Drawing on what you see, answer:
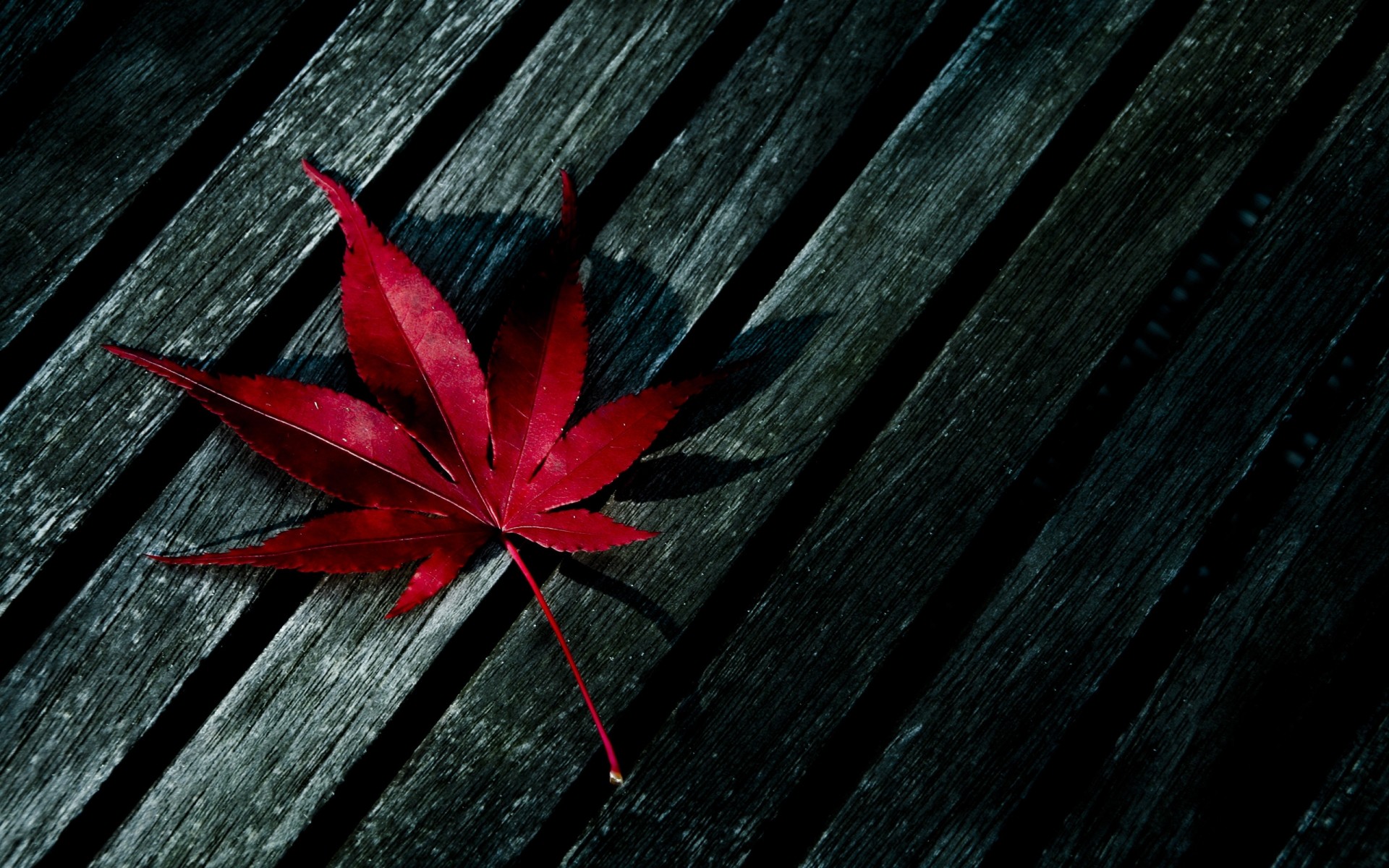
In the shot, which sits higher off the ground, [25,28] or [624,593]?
[25,28]

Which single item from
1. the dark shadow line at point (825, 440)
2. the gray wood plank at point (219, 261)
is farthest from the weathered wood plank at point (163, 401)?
the dark shadow line at point (825, 440)

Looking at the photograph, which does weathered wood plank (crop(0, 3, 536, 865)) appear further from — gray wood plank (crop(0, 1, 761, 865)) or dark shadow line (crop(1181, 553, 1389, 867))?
dark shadow line (crop(1181, 553, 1389, 867))

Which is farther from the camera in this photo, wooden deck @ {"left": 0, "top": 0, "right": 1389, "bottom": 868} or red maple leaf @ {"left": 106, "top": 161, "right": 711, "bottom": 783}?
wooden deck @ {"left": 0, "top": 0, "right": 1389, "bottom": 868}

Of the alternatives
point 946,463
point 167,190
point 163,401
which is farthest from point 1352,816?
point 167,190

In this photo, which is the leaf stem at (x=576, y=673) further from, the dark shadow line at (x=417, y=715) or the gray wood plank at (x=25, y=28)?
the gray wood plank at (x=25, y=28)

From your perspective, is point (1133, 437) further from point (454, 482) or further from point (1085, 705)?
point (454, 482)

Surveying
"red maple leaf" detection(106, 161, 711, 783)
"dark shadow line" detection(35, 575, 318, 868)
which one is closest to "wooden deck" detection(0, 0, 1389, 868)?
"dark shadow line" detection(35, 575, 318, 868)

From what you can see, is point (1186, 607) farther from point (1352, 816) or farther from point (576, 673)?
point (576, 673)

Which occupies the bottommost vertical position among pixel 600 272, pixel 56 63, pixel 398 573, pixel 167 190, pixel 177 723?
pixel 177 723
